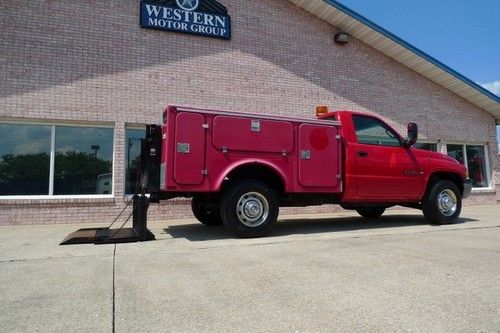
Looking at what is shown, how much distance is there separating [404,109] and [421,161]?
612 cm

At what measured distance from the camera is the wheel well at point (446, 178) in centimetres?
831

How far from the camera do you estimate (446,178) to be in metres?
8.55

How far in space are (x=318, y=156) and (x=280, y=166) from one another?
0.79 m

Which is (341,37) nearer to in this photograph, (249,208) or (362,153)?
(362,153)

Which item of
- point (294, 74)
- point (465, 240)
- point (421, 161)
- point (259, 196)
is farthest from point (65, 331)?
point (294, 74)

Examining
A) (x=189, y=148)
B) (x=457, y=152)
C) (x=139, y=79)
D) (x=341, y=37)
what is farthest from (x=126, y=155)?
(x=457, y=152)

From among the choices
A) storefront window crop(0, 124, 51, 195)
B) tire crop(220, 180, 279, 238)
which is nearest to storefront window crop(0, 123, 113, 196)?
storefront window crop(0, 124, 51, 195)

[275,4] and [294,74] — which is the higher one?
[275,4]

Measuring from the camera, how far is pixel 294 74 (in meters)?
12.1

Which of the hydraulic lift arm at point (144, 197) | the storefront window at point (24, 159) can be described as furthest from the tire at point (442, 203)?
the storefront window at point (24, 159)

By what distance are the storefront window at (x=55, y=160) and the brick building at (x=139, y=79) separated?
23mm

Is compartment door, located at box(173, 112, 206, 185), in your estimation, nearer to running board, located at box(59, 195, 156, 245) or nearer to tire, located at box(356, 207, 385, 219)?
running board, located at box(59, 195, 156, 245)

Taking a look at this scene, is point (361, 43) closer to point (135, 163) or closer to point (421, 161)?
point (421, 161)

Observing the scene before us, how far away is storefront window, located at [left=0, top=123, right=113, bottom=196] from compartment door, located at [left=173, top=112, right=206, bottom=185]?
14.5 ft
